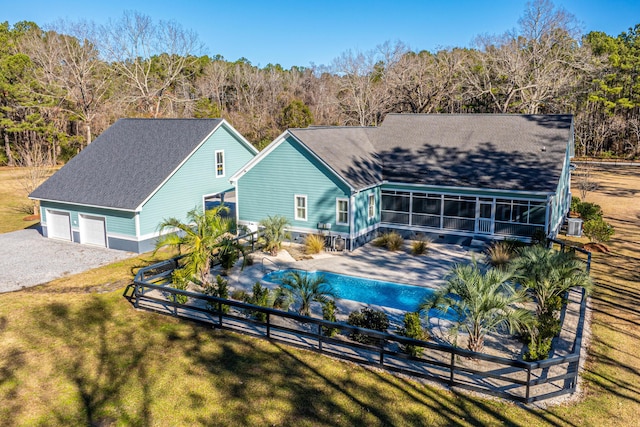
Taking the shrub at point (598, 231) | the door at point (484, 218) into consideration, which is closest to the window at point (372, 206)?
the door at point (484, 218)

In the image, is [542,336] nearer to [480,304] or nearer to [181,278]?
[480,304]

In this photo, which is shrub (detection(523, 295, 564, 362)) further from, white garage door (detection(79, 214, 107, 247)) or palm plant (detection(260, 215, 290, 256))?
white garage door (detection(79, 214, 107, 247))

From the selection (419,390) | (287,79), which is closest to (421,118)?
(419,390)

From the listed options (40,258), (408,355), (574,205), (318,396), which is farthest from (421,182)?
(40,258)

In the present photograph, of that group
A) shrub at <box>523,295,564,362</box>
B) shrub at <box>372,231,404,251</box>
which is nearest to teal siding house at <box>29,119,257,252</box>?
shrub at <box>372,231,404,251</box>

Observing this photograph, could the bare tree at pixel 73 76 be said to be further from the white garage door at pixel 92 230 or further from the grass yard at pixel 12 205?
the white garage door at pixel 92 230

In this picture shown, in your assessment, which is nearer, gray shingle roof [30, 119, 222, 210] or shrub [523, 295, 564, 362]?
shrub [523, 295, 564, 362]
